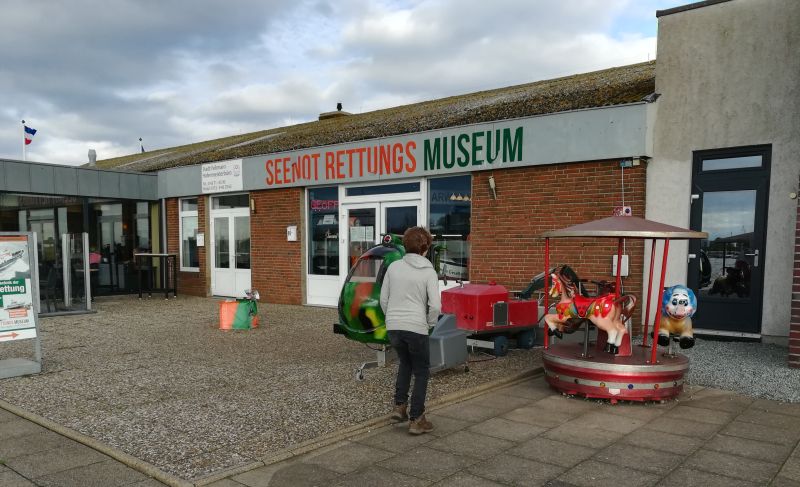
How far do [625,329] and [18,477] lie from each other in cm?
536

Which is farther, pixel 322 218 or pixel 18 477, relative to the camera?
pixel 322 218

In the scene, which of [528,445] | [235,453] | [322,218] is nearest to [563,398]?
[528,445]

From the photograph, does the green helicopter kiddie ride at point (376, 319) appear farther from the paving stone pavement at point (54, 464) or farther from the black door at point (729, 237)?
the black door at point (729, 237)

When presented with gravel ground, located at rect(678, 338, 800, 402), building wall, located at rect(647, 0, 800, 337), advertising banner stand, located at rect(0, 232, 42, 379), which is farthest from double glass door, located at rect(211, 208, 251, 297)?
gravel ground, located at rect(678, 338, 800, 402)

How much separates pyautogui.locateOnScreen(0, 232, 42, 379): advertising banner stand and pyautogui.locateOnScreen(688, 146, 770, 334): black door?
9098 mm

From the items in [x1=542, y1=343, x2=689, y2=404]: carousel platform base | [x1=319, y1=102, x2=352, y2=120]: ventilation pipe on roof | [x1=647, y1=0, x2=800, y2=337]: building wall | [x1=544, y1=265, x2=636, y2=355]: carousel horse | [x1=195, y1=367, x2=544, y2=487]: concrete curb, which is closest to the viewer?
[x1=195, y1=367, x2=544, y2=487]: concrete curb

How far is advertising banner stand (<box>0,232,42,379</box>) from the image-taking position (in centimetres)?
685

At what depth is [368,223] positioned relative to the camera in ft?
40.3

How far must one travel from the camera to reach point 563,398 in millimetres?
5836

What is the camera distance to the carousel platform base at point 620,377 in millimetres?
5531

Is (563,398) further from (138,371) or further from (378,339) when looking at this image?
(138,371)

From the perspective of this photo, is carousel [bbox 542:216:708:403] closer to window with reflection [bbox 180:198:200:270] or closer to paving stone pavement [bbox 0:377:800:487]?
paving stone pavement [bbox 0:377:800:487]

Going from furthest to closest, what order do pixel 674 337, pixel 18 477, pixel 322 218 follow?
pixel 322 218 < pixel 674 337 < pixel 18 477

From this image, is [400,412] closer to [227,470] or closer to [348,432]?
[348,432]
